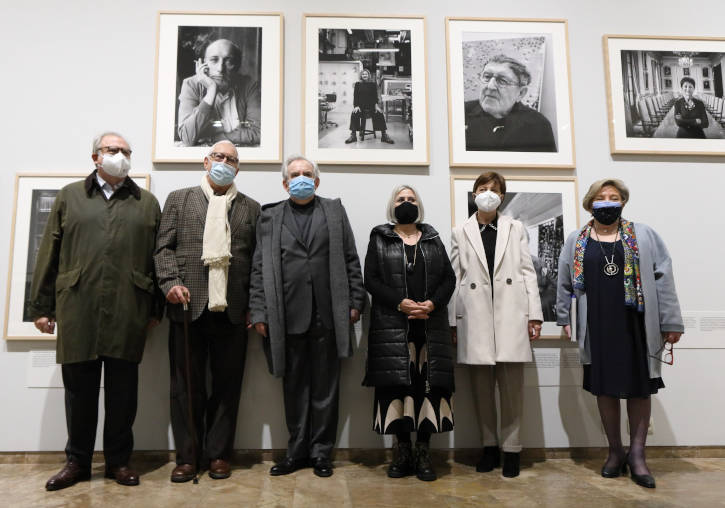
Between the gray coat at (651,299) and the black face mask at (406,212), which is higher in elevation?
the black face mask at (406,212)

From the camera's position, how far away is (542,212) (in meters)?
3.56

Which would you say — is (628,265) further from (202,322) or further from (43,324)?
(43,324)

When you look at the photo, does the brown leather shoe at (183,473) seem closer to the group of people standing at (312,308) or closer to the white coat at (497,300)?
the group of people standing at (312,308)

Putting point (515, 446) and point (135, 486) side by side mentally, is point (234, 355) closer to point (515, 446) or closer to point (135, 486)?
point (135, 486)

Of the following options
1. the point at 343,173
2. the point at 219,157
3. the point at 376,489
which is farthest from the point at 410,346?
the point at 219,157

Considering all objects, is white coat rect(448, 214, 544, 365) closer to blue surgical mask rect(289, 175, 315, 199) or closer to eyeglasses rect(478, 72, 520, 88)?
blue surgical mask rect(289, 175, 315, 199)

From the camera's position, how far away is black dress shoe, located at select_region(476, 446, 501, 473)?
3.02 m

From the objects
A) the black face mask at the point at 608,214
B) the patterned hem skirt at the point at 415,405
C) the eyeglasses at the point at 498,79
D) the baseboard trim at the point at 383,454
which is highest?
the eyeglasses at the point at 498,79

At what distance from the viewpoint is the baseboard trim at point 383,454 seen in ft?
10.7

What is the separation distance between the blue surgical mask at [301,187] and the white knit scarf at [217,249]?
39 centimetres

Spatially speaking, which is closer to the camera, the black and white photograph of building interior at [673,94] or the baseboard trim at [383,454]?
the baseboard trim at [383,454]

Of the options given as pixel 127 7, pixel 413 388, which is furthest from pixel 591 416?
pixel 127 7

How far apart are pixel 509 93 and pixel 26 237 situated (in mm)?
3373

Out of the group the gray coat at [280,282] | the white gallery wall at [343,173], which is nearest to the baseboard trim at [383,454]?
the white gallery wall at [343,173]
